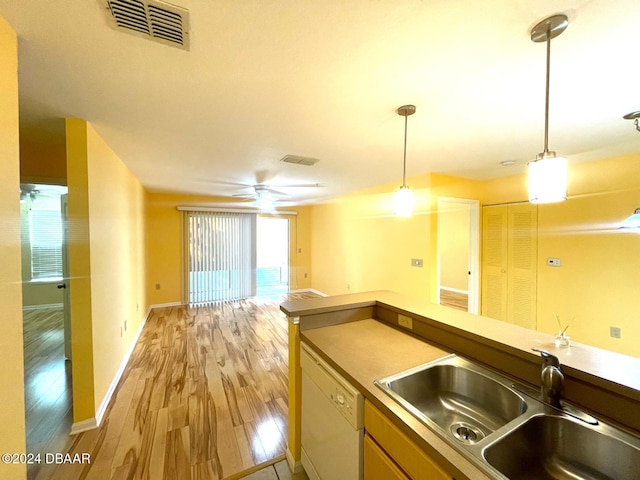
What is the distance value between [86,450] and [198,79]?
2596 mm

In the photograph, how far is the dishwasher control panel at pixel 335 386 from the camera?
1076mm

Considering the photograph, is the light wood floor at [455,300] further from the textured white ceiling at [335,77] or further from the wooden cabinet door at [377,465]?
the wooden cabinet door at [377,465]

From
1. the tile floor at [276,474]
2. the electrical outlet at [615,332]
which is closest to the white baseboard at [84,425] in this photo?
the tile floor at [276,474]

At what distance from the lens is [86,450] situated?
1760mm

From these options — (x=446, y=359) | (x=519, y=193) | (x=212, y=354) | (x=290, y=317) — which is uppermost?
(x=519, y=193)

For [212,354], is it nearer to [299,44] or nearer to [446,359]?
[446,359]

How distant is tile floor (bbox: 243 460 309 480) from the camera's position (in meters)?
1.58

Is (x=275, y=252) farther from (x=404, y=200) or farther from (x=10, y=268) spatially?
(x=10, y=268)

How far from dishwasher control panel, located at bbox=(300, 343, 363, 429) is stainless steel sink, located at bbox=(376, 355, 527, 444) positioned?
141 millimetres

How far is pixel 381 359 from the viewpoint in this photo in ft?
4.26

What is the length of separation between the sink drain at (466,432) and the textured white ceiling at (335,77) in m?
1.75

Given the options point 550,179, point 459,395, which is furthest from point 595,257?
point 459,395

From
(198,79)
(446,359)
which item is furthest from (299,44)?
(446,359)

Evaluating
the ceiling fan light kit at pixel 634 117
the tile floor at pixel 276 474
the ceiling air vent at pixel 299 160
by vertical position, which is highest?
the ceiling fan light kit at pixel 634 117
